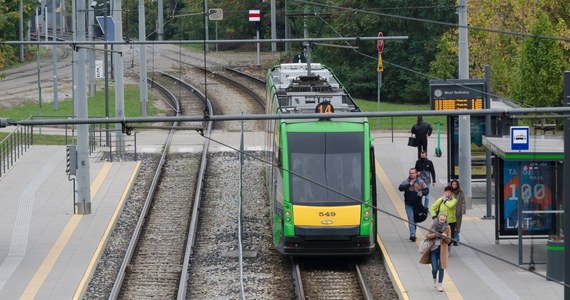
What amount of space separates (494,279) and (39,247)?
29.8ft

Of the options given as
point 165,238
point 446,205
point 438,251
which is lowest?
point 165,238

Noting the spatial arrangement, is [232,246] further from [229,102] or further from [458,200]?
[229,102]

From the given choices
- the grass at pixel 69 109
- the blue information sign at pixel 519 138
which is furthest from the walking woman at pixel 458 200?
the grass at pixel 69 109

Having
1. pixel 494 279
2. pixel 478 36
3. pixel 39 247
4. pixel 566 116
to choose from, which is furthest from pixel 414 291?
pixel 478 36

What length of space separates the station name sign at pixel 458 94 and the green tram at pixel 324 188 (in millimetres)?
4636

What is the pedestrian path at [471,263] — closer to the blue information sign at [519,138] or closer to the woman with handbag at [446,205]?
the woman with handbag at [446,205]

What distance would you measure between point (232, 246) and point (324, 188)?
346cm

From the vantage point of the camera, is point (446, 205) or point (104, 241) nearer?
point (446, 205)

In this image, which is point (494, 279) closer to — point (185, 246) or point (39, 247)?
point (185, 246)

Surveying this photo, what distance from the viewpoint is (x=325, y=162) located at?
24141 mm

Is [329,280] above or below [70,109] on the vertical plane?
below

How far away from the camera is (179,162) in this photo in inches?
1463

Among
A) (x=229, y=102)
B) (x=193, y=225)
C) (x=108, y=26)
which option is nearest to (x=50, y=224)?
(x=193, y=225)

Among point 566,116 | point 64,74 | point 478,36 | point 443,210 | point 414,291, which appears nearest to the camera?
point 566,116
